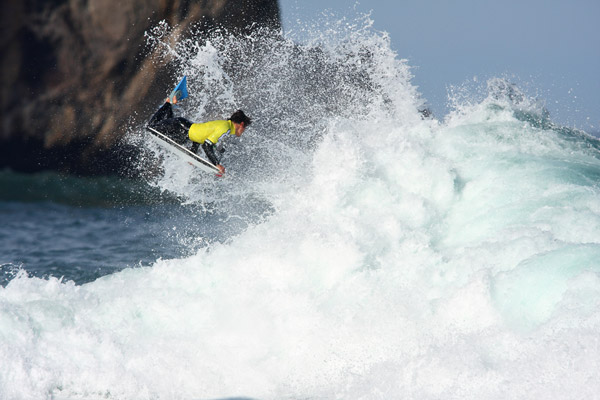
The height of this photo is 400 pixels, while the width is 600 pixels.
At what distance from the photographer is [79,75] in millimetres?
11766

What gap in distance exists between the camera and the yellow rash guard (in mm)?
7566

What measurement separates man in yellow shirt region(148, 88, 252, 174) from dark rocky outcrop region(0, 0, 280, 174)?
13.9ft

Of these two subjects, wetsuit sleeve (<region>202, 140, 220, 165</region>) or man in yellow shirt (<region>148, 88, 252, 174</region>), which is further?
wetsuit sleeve (<region>202, 140, 220, 165</region>)

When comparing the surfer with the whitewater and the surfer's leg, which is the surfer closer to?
the surfer's leg

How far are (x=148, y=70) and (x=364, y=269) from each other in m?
9.31

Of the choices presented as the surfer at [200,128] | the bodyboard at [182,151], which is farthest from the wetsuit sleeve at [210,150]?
the bodyboard at [182,151]

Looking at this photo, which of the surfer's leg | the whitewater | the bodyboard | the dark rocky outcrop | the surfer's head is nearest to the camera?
the whitewater

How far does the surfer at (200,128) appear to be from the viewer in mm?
7570

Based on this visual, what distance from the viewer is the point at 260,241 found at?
21.2 ft

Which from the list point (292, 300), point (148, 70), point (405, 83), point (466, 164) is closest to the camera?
point (292, 300)

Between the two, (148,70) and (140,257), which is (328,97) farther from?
(140,257)

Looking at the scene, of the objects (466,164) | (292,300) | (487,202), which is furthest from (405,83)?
(292,300)

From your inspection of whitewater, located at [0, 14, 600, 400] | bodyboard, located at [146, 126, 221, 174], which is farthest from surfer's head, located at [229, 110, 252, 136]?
whitewater, located at [0, 14, 600, 400]

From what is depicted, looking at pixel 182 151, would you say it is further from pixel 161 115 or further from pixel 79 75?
pixel 79 75
